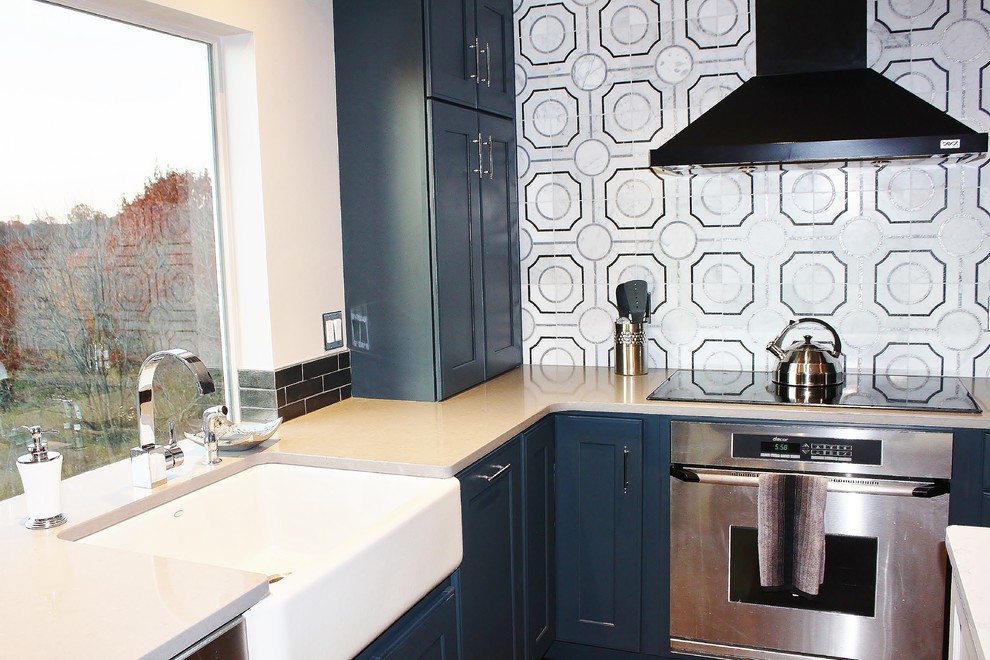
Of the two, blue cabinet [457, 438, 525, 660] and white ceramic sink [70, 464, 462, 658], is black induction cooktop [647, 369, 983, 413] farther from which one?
white ceramic sink [70, 464, 462, 658]

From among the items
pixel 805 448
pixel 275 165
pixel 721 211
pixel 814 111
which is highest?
pixel 814 111

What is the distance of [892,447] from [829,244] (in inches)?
34.1

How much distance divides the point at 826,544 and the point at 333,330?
159cm

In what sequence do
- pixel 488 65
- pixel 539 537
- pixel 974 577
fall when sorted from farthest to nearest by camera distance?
1. pixel 488 65
2. pixel 539 537
3. pixel 974 577

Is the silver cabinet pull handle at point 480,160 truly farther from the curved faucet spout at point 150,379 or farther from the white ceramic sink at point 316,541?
Result: the curved faucet spout at point 150,379

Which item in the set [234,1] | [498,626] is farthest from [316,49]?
[498,626]

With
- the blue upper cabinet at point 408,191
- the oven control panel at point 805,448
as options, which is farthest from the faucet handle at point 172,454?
the oven control panel at point 805,448

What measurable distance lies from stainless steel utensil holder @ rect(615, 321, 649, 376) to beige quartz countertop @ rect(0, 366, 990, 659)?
46 millimetres

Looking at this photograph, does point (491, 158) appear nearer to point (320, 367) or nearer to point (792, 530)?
point (320, 367)

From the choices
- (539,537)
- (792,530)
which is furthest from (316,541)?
(792,530)

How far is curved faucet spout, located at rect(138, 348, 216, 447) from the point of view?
5.81 feet

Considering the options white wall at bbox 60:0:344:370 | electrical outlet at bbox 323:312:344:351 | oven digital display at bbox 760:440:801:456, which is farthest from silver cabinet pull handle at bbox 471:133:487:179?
oven digital display at bbox 760:440:801:456

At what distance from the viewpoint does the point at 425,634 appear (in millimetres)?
1858

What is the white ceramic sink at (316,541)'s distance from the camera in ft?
4.67
